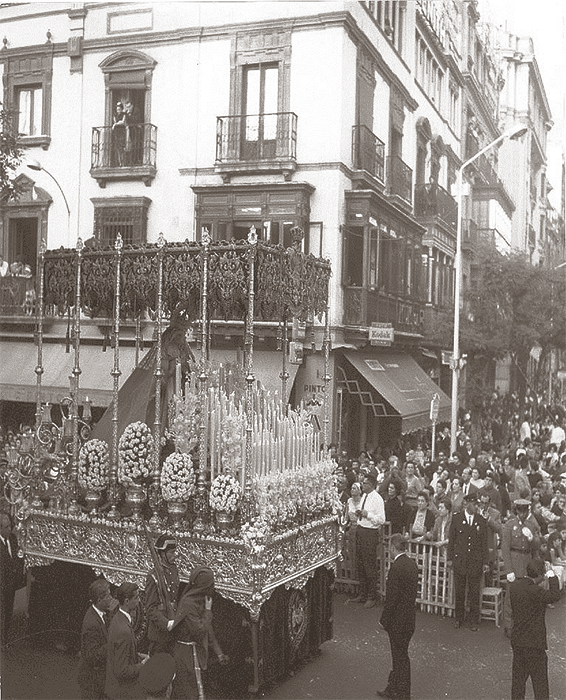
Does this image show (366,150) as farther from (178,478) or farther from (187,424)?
(178,478)

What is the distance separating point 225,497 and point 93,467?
5.67 feet

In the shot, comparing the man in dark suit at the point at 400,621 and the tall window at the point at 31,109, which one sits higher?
the tall window at the point at 31,109

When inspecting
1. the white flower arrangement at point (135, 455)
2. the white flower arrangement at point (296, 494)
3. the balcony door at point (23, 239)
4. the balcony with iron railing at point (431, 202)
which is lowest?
the white flower arrangement at point (296, 494)

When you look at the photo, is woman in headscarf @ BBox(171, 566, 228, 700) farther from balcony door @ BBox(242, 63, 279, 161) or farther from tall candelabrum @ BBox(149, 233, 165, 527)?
balcony door @ BBox(242, 63, 279, 161)

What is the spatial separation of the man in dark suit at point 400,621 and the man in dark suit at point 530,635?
3.09 feet

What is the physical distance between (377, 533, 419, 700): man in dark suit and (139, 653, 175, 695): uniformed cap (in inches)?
88.9

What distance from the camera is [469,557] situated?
10.0 metres

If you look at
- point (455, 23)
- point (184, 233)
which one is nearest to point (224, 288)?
point (184, 233)

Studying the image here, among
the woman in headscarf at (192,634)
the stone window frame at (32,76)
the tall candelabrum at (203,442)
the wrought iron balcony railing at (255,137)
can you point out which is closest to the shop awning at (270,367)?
the wrought iron balcony railing at (255,137)

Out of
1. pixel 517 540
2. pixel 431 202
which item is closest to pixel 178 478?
pixel 517 540

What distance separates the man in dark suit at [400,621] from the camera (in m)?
7.53

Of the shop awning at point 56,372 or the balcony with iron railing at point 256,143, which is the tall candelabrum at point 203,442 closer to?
the shop awning at point 56,372

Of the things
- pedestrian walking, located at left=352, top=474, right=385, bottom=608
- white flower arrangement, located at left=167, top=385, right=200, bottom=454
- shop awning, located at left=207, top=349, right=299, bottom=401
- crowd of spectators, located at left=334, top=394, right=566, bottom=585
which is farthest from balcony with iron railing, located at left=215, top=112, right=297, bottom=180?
white flower arrangement, located at left=167, top=385, right=200, bottom=454

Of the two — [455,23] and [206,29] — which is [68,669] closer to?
[206,29]
